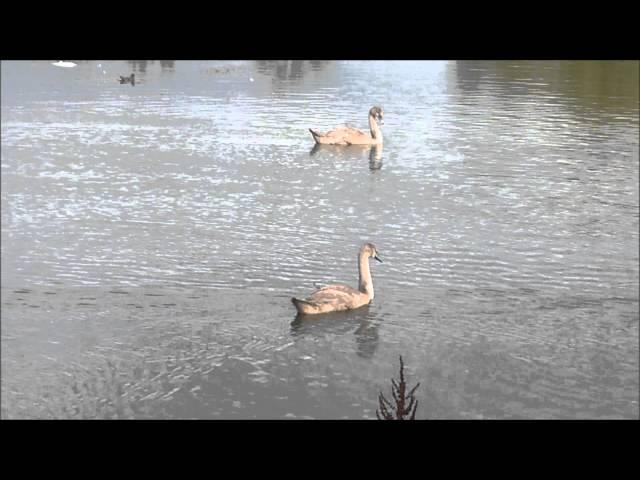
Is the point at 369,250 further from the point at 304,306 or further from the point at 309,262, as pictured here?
the point at 304,306

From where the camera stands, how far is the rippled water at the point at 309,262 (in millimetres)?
10711

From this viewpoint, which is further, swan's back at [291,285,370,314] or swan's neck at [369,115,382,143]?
swan's neck at [369,115,382,143]

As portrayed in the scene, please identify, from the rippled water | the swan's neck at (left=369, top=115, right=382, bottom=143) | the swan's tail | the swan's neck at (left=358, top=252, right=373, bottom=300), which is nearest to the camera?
the rippled water

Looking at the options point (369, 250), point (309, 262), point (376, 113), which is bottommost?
point (309, 262)

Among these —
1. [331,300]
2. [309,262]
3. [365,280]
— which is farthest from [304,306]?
[309,262]

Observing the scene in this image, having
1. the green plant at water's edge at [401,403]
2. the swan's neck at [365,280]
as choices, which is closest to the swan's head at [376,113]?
the swan's neck at [365,280]

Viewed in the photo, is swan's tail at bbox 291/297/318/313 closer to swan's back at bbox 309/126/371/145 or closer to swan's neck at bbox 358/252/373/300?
swan's neck at bbox 358/252/373/300

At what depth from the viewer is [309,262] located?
50.1 ft

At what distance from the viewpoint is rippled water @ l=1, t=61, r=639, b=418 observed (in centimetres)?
1071

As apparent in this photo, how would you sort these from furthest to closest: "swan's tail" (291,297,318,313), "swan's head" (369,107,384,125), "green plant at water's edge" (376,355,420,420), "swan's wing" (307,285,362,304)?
"swan's head" (369,107,384,125) → "swan's wing" (307,285,362,304) → "swan's tail" (291,297,318,313) → "green plant at water's edge" (376,355,420,420)

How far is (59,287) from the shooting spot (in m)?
13.9

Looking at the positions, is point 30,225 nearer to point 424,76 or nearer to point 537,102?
point 537,102

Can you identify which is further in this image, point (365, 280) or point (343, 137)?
point (343, 137)

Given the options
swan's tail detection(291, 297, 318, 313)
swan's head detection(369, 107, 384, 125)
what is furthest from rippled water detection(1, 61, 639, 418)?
swan's head detection(369, 107, 384, 125)
